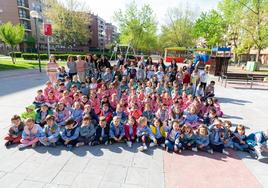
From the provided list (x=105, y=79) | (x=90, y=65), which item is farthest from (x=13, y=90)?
(x=105, y=79)

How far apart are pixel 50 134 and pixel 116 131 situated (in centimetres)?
170

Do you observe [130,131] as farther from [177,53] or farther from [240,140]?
[177,53]

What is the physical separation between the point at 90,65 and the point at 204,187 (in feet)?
27.4

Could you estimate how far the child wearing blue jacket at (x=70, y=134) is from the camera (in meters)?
4.84

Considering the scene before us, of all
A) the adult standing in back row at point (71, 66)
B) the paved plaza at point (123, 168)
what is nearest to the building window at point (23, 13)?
the adult standing in back row at point (71, 66)

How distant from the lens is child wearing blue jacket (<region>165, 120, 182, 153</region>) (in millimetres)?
4801

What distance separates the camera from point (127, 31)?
40.9 meters

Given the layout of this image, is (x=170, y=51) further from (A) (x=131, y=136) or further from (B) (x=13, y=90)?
(A) (x=131, y=136)

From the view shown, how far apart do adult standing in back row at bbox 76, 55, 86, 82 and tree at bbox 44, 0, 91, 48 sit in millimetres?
32507

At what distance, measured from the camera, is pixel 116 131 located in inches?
203

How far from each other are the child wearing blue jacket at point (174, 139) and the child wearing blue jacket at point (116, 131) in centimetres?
121

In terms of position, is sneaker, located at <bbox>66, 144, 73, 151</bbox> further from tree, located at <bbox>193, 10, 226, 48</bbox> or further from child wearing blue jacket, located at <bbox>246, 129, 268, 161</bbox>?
tree, located at <bbox>193, 10, 226, 48</bbox>

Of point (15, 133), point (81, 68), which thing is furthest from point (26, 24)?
point (15, 133)

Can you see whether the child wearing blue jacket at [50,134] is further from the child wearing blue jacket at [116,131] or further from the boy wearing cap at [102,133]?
the child wearing blue jacket at [116,131]
